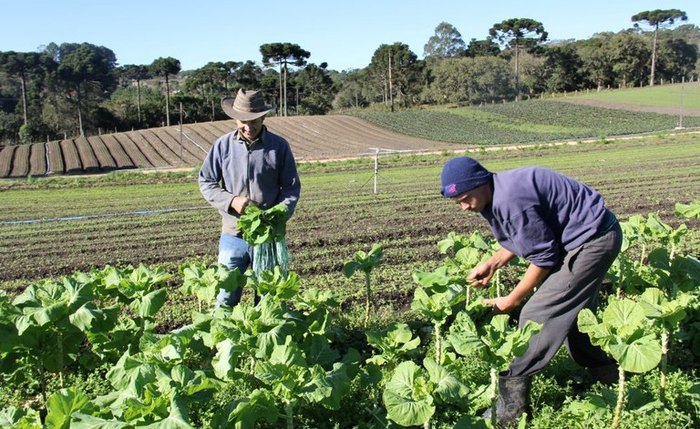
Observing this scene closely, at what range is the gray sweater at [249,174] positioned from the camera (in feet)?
14.8

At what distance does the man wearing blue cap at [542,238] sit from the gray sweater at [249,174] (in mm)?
1596

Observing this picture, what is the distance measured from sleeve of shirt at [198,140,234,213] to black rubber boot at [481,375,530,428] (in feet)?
7.36

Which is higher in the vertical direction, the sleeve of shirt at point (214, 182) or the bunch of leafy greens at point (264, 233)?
the sleeve of shirt at point (214, 182)

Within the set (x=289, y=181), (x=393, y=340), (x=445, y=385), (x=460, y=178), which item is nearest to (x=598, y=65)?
(x=289, y=181)

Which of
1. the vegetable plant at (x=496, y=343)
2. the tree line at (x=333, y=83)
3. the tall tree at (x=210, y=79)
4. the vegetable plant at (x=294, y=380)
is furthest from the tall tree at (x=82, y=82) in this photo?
the vegetable plant at (x=496, y=343)

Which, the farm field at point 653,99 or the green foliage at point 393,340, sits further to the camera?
the farm field at point 653,99

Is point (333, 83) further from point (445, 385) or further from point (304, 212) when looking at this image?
point (445, 385)

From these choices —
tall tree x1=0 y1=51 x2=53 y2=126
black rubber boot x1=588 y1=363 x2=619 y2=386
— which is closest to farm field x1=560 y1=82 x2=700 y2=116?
black rubber boot x1=588 y1=363 x2=619 y2=386

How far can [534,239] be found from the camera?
3.33 metres

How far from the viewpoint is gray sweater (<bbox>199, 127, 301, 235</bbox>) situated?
4.51m

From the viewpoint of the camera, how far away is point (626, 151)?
2517cm

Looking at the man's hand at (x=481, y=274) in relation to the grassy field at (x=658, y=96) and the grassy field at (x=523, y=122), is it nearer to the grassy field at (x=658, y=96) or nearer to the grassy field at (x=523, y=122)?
the grassy field at (x=523, y=122)

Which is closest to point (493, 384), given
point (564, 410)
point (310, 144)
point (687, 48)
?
point (564, 410)

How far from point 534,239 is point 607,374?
1.25 metres
